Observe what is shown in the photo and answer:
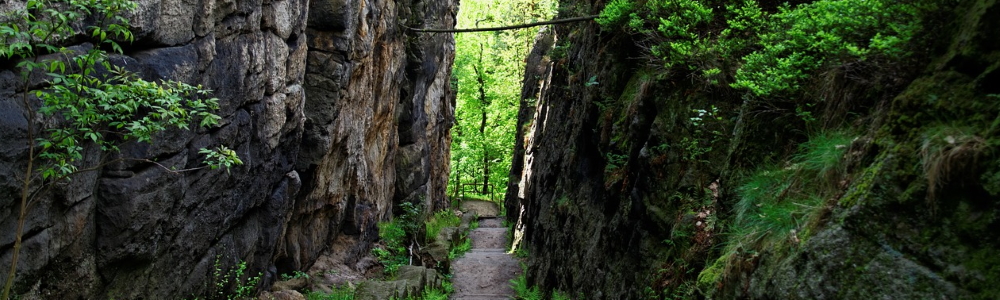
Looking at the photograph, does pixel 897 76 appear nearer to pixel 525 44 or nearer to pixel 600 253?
pixel 600 253

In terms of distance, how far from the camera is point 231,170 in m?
8.80

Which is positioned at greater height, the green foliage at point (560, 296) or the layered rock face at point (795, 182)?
the layered rock face at point (795, 182)

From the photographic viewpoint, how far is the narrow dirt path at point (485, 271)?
16.2 m

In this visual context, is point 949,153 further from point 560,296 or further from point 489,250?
point 489,250

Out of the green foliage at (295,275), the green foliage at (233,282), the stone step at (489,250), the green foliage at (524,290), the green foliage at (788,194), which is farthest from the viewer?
the stone step at (489,250)

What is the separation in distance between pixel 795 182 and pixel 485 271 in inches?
552

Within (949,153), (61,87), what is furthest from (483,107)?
(949,153)

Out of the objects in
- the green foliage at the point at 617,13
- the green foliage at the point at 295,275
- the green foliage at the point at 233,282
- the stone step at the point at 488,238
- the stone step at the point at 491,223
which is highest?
the green foliage at the point at 617,13

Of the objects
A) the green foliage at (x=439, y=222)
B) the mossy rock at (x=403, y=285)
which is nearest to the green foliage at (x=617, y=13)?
the mossy rock at (x=403, y=285)

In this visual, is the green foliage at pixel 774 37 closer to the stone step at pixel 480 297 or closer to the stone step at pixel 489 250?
the stone step at pixel 480 297

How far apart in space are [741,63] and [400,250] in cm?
1363

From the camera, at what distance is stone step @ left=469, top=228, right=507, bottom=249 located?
23505 mm

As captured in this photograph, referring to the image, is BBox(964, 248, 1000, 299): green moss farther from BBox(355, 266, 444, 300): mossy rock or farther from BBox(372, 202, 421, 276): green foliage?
BBox(372, 202, 421, 276): green foliage

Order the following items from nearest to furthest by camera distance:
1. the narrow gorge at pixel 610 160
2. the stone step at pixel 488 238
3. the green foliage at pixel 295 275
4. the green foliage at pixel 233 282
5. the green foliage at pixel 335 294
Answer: the narrow gorge at pixel 610 160 → the green foliage at pixel 233 282 → the green foliage at pixel 335 294 → the green foliage at pixel 295 275 → the stone step at pixel 488 238
